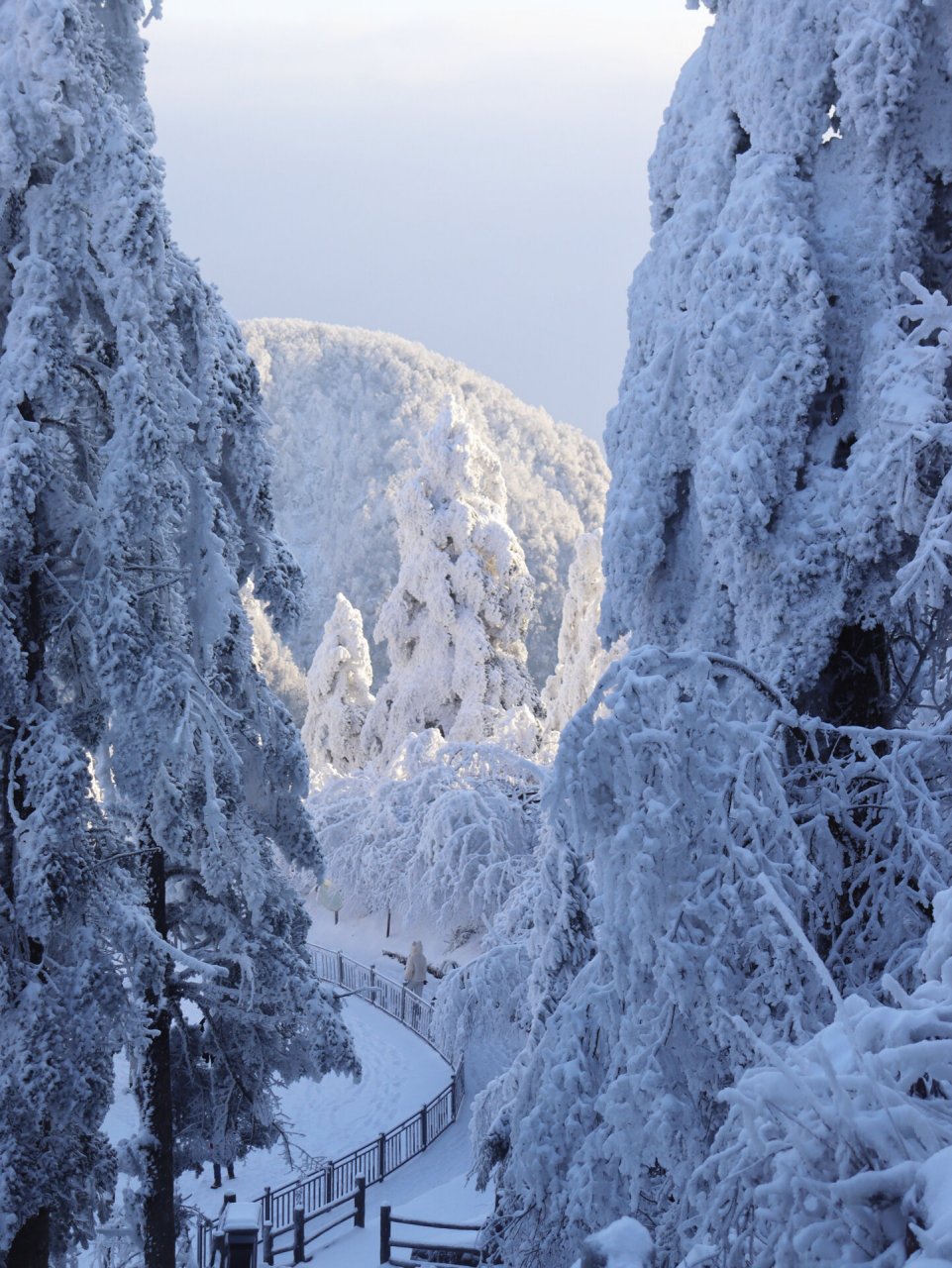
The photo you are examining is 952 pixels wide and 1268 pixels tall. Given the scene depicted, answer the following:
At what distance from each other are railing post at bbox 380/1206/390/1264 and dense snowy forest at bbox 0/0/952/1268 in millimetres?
2179

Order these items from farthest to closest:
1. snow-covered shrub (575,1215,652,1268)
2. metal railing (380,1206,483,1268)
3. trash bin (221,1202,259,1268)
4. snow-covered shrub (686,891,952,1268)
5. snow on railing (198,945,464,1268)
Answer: snow on railing (198,945,464,1268) → metal railing (380,1206,483,1268) → trash bin (221,1202,259,1268) → snow-covered shrub (575,1215,652,1268) → snow-covered shrub (686,891,952,1268)

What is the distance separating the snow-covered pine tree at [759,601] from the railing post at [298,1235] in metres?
7.94

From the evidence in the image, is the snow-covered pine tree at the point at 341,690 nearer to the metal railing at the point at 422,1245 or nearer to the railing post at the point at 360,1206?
the railing post at the point at 360,1206

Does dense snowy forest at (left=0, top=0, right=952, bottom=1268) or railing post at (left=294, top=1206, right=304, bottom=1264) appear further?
railing post at (left=294, top=1206, right=304, bottom=1264)

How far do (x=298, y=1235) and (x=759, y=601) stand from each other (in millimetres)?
9360

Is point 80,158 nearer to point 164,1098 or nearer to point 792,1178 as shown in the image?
point 164,1098

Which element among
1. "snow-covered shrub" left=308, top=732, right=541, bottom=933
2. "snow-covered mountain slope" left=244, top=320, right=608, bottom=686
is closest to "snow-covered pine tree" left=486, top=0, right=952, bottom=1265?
"snow-covered shrub" left=308, top=732, right=541, bottom=933

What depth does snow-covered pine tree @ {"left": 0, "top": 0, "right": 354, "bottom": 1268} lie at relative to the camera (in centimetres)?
753

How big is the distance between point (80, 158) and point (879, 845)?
5.66 metres

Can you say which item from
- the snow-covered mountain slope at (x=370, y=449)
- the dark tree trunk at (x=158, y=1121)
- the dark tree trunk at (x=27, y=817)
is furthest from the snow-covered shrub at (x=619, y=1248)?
the snow-covered mountain slope at (x=370, y=449)

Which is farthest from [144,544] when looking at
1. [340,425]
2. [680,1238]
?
[340,425]

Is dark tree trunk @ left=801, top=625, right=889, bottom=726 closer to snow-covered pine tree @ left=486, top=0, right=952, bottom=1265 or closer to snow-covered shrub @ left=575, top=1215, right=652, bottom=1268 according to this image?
snow-covered pine tree @ left=486, top=0, right=952, bottom=1265

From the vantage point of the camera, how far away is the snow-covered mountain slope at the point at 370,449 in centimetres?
8738

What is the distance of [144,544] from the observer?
26.8 ft
